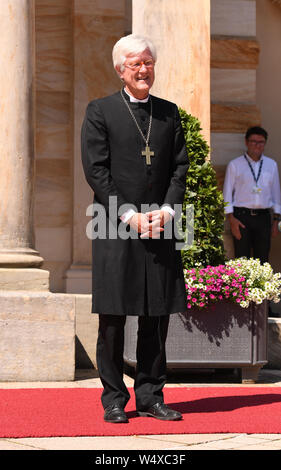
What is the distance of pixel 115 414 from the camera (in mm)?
5234

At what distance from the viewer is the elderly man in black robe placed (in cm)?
529

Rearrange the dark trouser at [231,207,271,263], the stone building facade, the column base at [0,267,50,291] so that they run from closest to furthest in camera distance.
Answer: the column base at [0,267,50,291] < the dark trouser at [231,207,271,263] < the stone building facade

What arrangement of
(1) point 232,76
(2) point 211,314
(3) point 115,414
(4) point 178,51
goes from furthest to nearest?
(1) point 232,76 < (4) point 178,51 < (2) point 211,314 < (3) point 115,414

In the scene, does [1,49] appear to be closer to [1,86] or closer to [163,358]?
[1,86]

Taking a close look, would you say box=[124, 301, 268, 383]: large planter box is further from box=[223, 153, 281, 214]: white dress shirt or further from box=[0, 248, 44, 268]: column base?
box=[223, 153, 281, 214]: white dress shirt

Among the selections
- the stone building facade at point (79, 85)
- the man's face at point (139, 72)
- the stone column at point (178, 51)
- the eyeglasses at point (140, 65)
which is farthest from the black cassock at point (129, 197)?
the stone building facade at point (79, 85)

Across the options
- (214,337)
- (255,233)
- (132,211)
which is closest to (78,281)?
(255,233)

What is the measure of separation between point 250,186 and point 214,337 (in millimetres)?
2663

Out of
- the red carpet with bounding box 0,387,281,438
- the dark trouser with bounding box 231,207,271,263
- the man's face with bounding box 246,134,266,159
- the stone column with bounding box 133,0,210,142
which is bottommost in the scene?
the red carpet with bounding box 0,387,281,438

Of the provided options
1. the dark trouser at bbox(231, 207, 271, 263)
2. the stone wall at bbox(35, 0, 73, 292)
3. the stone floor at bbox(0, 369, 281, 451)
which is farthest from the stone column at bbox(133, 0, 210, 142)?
the stone floor at bbox(0, 369, 281, 451)

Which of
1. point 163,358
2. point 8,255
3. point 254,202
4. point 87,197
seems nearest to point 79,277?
point 87,197

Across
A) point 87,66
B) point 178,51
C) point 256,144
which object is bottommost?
point 256,144

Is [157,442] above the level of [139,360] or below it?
below

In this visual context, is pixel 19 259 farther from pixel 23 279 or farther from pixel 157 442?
pixel 157 442
